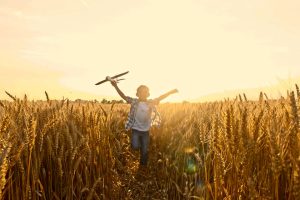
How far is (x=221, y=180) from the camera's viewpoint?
8.12ft

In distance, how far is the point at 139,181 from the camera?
6137 mm

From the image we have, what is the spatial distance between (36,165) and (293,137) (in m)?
1.79

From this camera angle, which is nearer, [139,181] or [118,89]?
[139,181]

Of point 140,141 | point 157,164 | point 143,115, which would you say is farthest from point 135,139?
point 157,164

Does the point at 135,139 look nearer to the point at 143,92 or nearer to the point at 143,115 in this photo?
the point at 143,115

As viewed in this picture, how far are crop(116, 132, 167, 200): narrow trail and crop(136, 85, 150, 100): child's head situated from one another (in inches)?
46.1

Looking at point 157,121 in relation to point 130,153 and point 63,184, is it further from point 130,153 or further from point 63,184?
point 63,184

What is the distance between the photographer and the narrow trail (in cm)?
511

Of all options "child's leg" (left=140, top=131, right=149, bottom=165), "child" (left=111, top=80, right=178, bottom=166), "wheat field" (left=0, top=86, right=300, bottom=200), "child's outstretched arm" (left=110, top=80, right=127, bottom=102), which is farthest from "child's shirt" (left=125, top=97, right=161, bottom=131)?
"wheat field" (left=0, top=86, right=300, bottom=200)

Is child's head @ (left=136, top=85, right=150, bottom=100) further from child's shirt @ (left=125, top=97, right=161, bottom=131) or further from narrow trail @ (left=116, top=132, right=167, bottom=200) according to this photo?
narrow trail @ (left=116, top=132, right=167, bottom=200)

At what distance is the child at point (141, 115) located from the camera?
8.02 metres

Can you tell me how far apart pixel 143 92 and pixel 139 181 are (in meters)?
2.52

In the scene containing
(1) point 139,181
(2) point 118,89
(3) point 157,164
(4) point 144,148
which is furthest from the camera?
(2) point 118,89

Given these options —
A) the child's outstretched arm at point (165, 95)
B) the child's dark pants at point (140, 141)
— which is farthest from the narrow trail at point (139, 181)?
the child's outstretched arm at point (165, 95)
